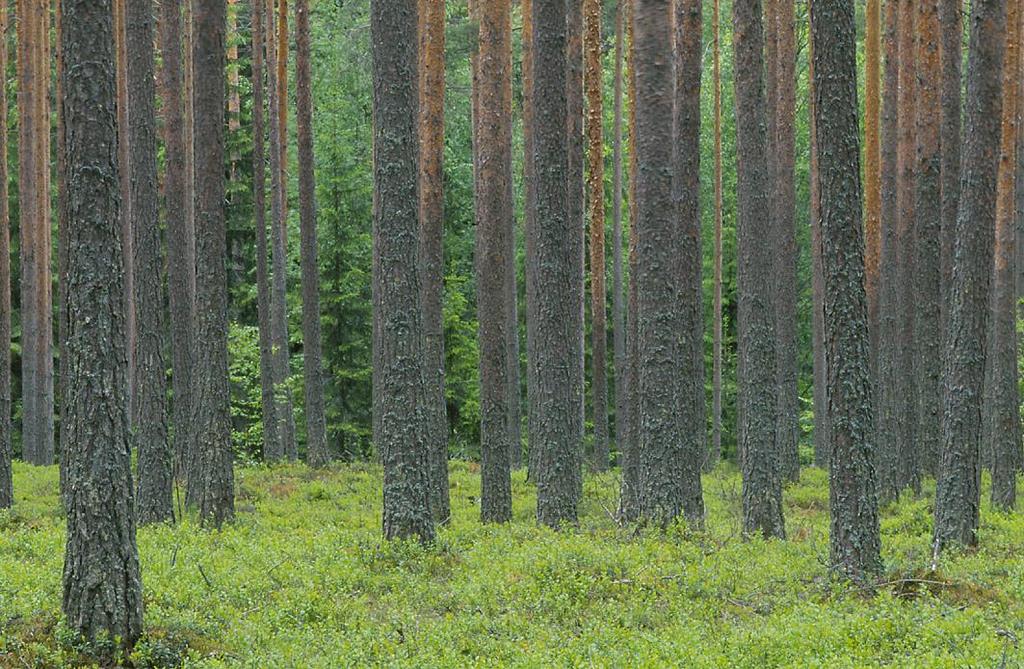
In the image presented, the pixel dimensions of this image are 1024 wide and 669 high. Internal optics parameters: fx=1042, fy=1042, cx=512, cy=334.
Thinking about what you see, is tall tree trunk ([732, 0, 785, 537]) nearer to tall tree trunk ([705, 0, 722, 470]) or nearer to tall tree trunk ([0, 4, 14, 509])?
tall tree trunk ([0, 4, 14, 509])

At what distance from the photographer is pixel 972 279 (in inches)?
471

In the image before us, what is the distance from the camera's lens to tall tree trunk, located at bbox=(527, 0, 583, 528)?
42.8ft

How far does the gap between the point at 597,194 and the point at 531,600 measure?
14.1 m

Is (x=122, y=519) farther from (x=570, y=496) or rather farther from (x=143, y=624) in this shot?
(x=570, y=496)

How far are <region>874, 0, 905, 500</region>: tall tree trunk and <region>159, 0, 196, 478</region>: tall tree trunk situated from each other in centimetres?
1252

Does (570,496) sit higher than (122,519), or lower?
lower

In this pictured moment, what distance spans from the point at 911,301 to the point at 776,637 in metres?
13.0

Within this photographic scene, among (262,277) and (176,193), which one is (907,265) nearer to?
(176,193)

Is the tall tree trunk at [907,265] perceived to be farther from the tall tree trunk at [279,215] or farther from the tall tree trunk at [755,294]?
the tall tree trunk at [279,215]

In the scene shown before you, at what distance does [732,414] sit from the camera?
41.2 m

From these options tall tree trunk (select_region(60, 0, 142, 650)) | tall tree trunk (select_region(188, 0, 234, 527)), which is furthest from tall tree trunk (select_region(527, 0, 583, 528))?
tall tree trunk (select_region(60, 0, 142, 650))

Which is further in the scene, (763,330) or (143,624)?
(763,330)

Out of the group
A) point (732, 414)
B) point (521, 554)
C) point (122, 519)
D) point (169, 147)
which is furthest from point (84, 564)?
point (732, 414)

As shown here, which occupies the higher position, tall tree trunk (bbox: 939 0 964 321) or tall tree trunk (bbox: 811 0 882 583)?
tall tree trunk (bbox: 939 0 964 321)
